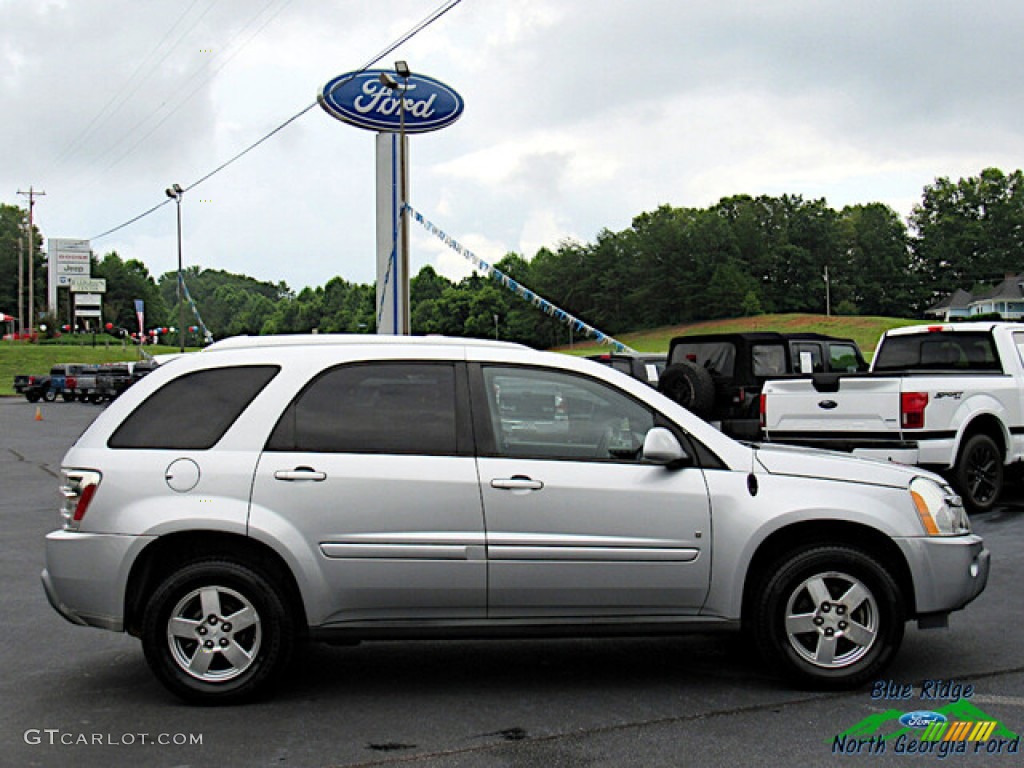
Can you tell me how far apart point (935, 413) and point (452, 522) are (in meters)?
7.05

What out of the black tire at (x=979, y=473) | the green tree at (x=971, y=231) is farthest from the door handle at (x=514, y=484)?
the green tree at (x=971, y=231)

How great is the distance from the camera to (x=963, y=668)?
221 inches

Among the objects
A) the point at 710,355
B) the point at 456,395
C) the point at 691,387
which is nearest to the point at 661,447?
the point at 456,395

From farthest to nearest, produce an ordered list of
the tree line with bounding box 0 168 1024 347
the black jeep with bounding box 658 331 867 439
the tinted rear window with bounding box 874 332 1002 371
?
the tree line with bounding box 0 168 1024 347, the black jeep with bounding box 658 331 867 439, the tinted rear window with bounding box 874 332 1002 371

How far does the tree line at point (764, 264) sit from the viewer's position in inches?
4486

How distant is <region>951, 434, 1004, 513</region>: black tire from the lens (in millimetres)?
10844

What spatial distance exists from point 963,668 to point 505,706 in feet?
7.98

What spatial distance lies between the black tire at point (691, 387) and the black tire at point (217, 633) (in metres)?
9.31

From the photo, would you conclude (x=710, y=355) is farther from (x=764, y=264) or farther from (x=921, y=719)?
(x=764, y=264)

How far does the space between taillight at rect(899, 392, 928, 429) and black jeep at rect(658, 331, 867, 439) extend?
3.58 m

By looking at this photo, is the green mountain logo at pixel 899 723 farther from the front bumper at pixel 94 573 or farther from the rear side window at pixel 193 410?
the front bumper at pixel 94 573

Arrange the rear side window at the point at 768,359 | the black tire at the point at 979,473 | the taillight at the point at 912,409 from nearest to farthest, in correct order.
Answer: the taillight at the point at 912,409 < the black tire at the point at 979,473 < the rear side window at the point at 768,359

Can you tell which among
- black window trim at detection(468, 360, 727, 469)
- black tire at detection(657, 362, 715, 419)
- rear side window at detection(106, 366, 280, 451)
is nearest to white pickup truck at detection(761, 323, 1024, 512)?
black tire at detection(657, 362, 715, 419)

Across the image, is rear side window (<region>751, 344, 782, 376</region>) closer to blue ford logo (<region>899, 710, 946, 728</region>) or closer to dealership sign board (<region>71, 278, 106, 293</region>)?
blue ford logo (<region>899, 710, 946, 728</region>)
